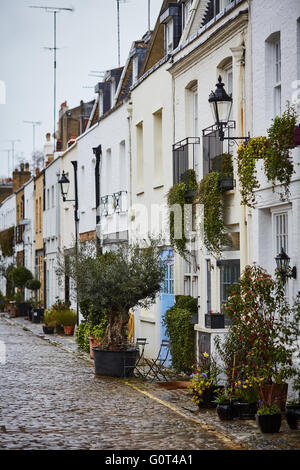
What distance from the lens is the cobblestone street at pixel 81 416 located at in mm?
10617

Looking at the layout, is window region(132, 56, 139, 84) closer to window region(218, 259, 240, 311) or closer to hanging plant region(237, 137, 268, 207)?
window region(218, 259, 240, 311)

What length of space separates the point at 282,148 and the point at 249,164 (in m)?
1.43

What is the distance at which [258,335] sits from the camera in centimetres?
1179

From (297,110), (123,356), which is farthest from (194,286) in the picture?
(297,110)

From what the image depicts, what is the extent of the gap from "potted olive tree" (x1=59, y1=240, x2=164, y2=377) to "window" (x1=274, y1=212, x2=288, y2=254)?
13.3 ft

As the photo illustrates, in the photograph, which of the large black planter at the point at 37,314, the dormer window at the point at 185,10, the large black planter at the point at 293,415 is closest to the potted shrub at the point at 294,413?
the large black planter at the point at 293,415

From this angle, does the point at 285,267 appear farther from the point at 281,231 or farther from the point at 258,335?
the point at 258,335

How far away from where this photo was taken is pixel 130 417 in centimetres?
1266

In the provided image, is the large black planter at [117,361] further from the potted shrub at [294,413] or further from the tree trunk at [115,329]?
the potted shrub at [294,413]

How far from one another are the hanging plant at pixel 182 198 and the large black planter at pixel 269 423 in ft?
24.6

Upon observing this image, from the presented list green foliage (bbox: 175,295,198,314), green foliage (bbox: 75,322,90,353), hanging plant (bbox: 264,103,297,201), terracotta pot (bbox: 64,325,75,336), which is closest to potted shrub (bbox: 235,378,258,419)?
hanging plant (bbox: 264,103,297,201)

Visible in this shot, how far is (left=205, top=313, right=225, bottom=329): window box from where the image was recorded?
1565cm

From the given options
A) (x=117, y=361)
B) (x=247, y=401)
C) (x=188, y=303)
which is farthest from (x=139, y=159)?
(x=247, y=401)

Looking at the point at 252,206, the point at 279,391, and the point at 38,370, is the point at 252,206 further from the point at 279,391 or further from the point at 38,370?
the point at 38,370
